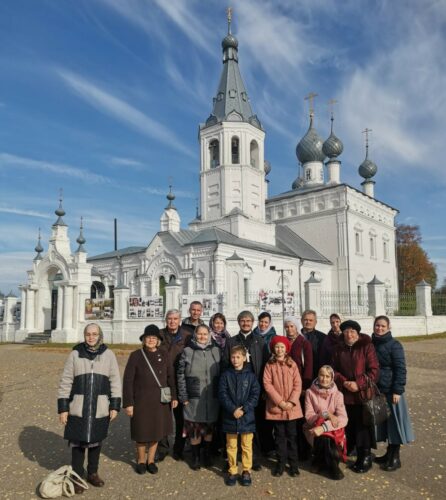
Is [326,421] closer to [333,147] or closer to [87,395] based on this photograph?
[87,395]

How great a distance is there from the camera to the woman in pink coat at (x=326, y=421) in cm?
474

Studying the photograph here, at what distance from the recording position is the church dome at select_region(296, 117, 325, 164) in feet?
122

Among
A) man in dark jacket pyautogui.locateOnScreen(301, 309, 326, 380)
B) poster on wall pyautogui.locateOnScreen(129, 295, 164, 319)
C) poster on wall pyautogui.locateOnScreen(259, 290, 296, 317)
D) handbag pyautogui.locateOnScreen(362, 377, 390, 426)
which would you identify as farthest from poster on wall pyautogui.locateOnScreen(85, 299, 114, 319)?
handbag pyautogui.locateOnScreen(362, 377, 390, 426)

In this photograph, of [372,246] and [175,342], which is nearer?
[175,342]

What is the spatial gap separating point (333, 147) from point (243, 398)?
3341 centimetres

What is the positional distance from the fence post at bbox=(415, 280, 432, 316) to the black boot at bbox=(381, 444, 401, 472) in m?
19.6

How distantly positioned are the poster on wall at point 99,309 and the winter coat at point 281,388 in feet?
52.6

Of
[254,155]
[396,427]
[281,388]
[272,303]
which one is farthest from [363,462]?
[254,155]

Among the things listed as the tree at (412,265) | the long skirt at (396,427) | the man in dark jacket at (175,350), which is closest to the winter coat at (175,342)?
the man in dark jacket at (175,350)

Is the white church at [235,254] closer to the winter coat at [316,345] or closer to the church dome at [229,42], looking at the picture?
the church dome at [229,42]

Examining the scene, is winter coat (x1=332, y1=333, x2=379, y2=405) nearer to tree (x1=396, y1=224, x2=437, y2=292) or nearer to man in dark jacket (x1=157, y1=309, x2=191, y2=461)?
man in dark jacket (x1=157, y1=309, x2=191, y2=461)

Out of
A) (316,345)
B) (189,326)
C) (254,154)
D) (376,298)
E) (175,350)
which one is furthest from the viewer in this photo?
(254,154)

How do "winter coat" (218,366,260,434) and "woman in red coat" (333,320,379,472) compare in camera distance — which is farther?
"woman in red coat" (333,320,379,472)

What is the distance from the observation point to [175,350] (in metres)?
5.39
